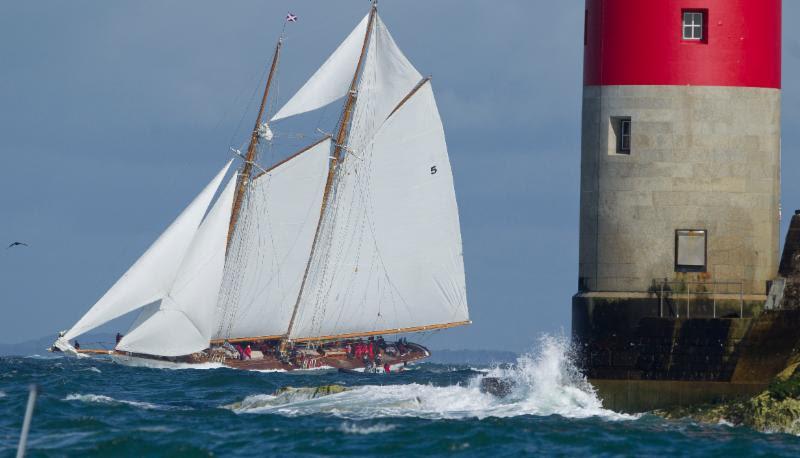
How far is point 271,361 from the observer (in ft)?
255

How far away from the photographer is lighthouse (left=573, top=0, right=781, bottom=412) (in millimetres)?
30781

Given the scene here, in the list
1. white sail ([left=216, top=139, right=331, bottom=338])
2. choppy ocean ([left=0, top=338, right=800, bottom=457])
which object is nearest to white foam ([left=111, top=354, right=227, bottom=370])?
white sail ([left=216, top=139, right=331, bottom=338])

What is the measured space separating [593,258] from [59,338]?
47.1 meters

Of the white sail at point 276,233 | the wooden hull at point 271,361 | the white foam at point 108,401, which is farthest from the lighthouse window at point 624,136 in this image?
the white sail at point 276,233

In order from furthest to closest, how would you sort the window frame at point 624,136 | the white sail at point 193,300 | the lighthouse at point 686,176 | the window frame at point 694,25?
1. the white sail at point 193,300
2. the window frame at point 624,136
3. the window frame at point 694,25
4. the lighthouse at point 686,176

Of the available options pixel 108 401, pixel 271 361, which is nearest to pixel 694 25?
pixel 108 401

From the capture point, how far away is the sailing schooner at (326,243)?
73750mm

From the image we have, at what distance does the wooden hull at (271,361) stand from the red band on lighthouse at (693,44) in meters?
46.9

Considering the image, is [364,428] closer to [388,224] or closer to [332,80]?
[388,224]

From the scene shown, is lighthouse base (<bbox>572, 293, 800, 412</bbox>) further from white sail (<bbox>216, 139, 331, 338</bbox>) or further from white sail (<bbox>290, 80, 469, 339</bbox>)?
white sail (<bbox>216, 139, 331, 338</bbox>)

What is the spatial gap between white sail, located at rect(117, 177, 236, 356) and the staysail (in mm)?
4687

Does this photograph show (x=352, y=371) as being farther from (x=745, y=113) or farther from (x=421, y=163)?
(x=745, y=113)

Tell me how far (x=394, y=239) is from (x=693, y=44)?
1759 inches

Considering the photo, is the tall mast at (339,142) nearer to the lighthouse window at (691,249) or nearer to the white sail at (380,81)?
the white sail at (380,81)
